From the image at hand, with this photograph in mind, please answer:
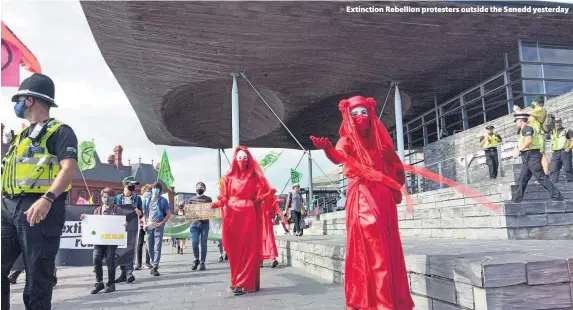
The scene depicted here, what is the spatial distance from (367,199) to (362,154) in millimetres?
380

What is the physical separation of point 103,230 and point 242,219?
2.32 metres

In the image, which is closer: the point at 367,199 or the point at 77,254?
the point at 367,199

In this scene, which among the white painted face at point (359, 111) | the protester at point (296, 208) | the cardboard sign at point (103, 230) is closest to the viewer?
the white painted face at point (359, 111)

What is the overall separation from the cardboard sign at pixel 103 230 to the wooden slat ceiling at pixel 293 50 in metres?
7.86

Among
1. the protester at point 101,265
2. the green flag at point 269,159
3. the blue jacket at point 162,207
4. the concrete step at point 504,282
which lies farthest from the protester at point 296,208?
the green flag at point 269,159

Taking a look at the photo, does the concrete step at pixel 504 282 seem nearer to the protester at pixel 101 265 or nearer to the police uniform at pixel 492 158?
the protester at pixel 101 265

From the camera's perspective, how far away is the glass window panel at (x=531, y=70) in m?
16.0

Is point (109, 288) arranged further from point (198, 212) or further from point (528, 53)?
point (528, 53)

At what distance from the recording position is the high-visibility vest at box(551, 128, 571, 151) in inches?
354

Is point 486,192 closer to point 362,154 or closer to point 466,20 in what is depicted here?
point 362,154

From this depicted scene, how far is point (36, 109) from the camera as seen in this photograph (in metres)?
3.43

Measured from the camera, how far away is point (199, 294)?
19.9 ft

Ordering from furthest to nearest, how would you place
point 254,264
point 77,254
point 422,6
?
1. point 422,6
2. point 77,254
3. point 254,264

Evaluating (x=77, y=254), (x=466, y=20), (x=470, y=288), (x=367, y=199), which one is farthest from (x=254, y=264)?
(x=466, y=20)
